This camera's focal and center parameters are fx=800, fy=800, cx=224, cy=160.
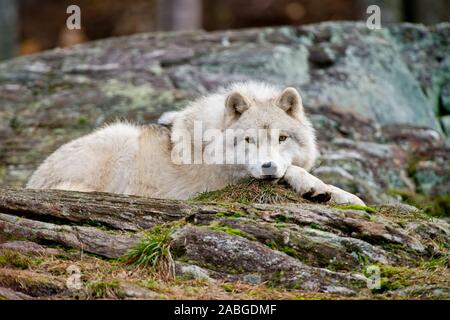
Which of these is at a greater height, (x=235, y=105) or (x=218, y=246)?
(x=235, y=105)

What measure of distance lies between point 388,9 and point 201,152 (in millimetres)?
10376

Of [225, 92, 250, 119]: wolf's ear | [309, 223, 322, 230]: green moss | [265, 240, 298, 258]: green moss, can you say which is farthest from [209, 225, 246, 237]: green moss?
[225, 92, 250, 119]: wolf's ear

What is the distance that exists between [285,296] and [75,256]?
162cm

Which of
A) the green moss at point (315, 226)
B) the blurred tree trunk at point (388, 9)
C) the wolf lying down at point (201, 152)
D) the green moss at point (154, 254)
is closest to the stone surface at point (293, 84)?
the wolf lying down at point (201, 152)

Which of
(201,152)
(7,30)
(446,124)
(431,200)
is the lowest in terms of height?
(431,200)

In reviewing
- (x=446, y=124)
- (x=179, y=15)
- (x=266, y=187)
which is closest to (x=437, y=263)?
(x=266, y=187)

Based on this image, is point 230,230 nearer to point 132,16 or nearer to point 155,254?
point 155,254

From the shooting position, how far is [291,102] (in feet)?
27.0

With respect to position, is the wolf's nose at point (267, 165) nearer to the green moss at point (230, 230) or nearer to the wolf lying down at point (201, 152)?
the wolf lying down at point (201, 152)

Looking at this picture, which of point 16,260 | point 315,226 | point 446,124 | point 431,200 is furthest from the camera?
point 446,124

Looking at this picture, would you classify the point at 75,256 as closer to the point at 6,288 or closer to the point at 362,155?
the point at 6,288

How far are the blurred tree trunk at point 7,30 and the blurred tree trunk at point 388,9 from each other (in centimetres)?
785

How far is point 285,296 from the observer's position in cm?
546

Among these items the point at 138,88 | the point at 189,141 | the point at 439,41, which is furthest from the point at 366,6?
the point at 189,141
